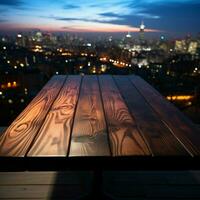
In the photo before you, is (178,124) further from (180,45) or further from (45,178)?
(180,45)

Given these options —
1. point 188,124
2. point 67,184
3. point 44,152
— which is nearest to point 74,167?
point 44,152

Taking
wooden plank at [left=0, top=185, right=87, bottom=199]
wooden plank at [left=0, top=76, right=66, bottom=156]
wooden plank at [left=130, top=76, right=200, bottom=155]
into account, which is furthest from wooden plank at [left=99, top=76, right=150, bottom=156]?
wooden plank at [left=0, top=185, right=87, bottom=199]

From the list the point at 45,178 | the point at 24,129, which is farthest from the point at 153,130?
the point at 45,178

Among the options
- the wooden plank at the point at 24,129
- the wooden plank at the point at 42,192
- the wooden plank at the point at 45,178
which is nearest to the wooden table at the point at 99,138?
the wooden plank at the point at 24,129

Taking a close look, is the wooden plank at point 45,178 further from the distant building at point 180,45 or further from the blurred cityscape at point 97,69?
the distant building at point 180,45

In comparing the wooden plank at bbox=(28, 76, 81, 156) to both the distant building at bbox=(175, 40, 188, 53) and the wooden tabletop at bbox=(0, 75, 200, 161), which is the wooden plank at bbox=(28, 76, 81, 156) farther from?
the distant building at bbox=(175, 40, 188, 53)

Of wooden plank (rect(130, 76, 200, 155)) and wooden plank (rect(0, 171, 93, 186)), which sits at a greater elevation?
wooden plank (rect(130, 76, 200, 155))

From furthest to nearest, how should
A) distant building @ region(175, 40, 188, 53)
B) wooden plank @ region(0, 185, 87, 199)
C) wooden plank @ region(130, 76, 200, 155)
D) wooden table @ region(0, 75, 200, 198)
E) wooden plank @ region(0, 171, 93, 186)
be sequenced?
distant building @ region(175, 40, 188, 53) < wooden plank @ region(0, 171, 93, 186) < wooden plank @ region(0, 185, 87, 199) < wooden plank @ region(130, 76, 200, 155) < wooden table @ region(0, 75, 200, 198)
